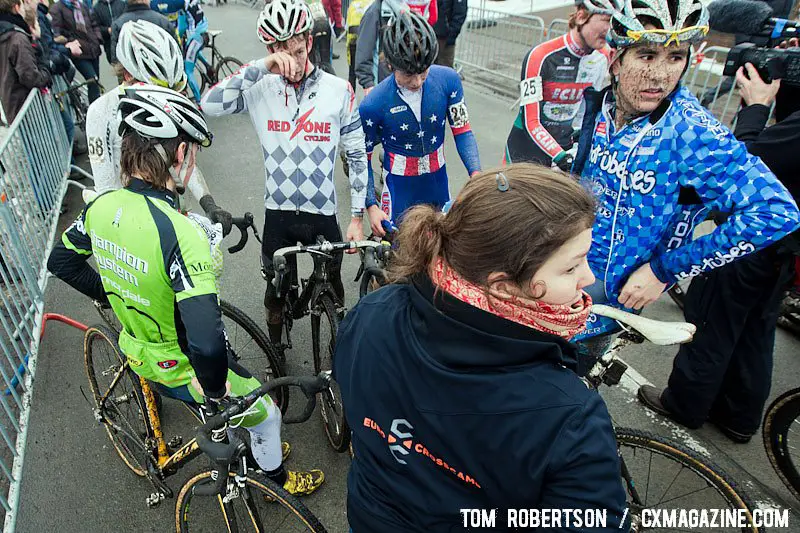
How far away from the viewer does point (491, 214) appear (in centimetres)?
119

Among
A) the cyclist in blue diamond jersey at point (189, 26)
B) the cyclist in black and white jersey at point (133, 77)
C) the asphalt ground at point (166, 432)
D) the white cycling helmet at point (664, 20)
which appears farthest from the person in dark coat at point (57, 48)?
the white cycling helmet at point (664, 20)

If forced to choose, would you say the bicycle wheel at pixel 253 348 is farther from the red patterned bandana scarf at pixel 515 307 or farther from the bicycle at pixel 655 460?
the red patterned bandana scarf at pixel 515 307

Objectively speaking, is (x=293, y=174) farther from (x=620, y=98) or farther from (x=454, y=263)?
(x=454, y=263)

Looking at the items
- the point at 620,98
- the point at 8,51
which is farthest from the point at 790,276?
the point at 8,51

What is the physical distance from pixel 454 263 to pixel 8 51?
6.73 m

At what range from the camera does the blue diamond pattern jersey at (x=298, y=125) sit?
3.19 meters

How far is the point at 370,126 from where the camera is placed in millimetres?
3705

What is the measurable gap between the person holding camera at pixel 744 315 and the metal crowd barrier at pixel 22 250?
378 centimetres

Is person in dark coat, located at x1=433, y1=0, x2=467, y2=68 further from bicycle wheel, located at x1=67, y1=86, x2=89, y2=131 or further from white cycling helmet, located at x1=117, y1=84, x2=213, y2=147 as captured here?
white cycling helmet, located at x1=117, y1=84, x2=213, y2=147

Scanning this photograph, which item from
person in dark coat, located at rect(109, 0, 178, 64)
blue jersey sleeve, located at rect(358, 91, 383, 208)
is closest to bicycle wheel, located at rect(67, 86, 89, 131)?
person in dark coat, located at rect(109, 0, 178, 64)

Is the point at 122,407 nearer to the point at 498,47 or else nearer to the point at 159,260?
the point at 159,260

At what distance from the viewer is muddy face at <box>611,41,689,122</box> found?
2199mm

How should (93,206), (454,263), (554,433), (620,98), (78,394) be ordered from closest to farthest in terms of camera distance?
(554,433)
(454,263)
(93,206)
(620,98)
(78,394)

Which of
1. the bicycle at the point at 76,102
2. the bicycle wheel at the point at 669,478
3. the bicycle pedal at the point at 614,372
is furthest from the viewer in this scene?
the bicycle at the point at 76,102
